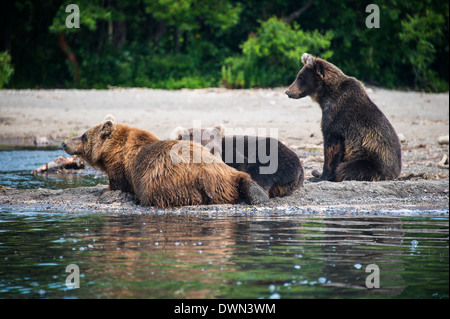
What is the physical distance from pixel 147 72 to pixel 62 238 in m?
16.8

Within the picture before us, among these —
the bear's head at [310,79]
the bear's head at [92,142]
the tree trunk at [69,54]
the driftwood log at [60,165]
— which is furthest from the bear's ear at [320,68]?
the tree trunk at [69,54]

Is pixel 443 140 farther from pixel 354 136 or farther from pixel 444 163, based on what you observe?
pixel 354 136

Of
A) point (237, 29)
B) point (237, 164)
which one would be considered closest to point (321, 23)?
point (237, 29)

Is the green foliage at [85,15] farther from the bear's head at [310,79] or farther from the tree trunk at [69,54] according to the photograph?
the bear's head at [310,79]

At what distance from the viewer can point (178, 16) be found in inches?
852

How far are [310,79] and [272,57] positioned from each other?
34.7 ft

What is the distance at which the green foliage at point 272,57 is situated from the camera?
63.2 feet

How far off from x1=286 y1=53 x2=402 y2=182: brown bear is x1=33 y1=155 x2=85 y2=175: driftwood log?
458 centimetres

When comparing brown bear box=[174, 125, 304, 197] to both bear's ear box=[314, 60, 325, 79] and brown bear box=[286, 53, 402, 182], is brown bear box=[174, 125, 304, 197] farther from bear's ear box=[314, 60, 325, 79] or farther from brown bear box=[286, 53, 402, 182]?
bear's ear box=[314, 60, 325, 79]

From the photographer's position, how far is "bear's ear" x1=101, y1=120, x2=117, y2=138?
8148mm

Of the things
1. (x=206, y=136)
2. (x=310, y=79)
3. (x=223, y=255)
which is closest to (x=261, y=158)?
(x=206, y=136)

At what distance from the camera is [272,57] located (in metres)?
19.6

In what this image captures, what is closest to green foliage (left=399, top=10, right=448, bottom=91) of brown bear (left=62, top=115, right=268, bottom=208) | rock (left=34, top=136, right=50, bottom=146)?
rock (left=34, top=136, right=50, bottom=146)
